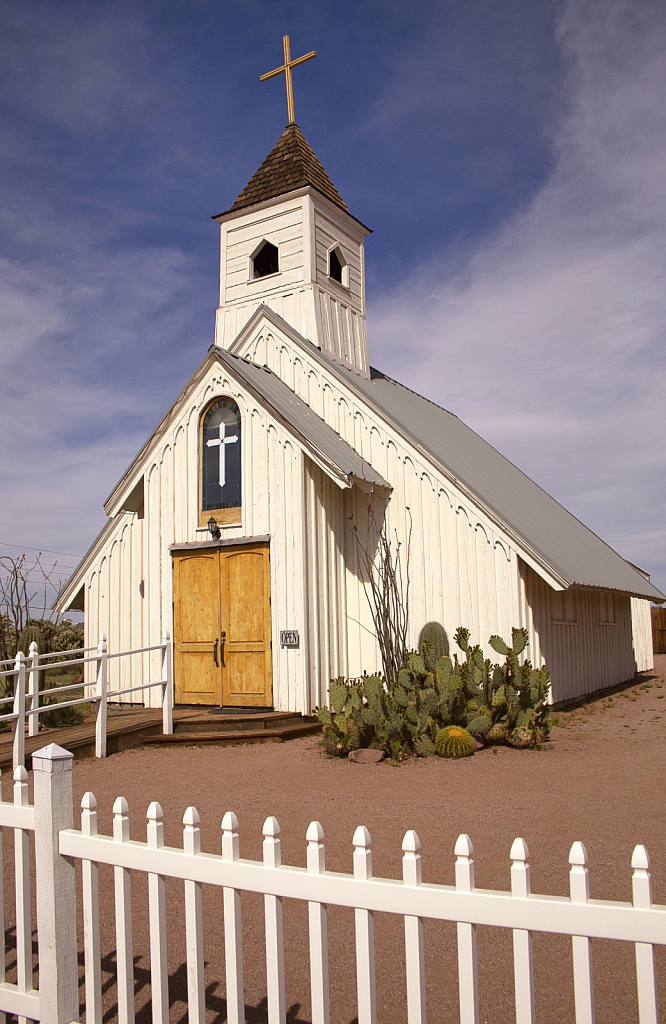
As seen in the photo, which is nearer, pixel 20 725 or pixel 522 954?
pixel 522 954

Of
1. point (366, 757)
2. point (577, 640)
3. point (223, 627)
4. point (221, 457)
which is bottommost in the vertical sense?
point (366, 757)

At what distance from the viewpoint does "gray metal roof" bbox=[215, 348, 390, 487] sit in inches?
496

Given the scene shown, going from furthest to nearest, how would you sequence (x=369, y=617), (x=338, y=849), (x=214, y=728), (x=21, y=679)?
(x=369, y=617), (x=214, y=728), (x=21, y=679), (x=338, y=849)

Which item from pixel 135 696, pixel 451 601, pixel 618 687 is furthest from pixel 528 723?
pixel 618 687

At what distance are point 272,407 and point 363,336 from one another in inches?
211

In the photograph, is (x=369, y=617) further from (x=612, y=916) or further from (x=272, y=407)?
(x=612, y=916)

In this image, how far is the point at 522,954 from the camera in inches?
99.2

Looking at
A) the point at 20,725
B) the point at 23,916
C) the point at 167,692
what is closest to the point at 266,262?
the point at 167,692

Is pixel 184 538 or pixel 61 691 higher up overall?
pixel 184 538

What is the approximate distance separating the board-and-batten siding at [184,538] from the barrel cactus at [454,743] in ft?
10.4

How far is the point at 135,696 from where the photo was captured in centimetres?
1418

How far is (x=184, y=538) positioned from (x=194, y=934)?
10.7 meters

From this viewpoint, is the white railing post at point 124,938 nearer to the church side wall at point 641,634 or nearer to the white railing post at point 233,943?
the white railing post at point 233,943

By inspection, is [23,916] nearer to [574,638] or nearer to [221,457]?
[221,457]
